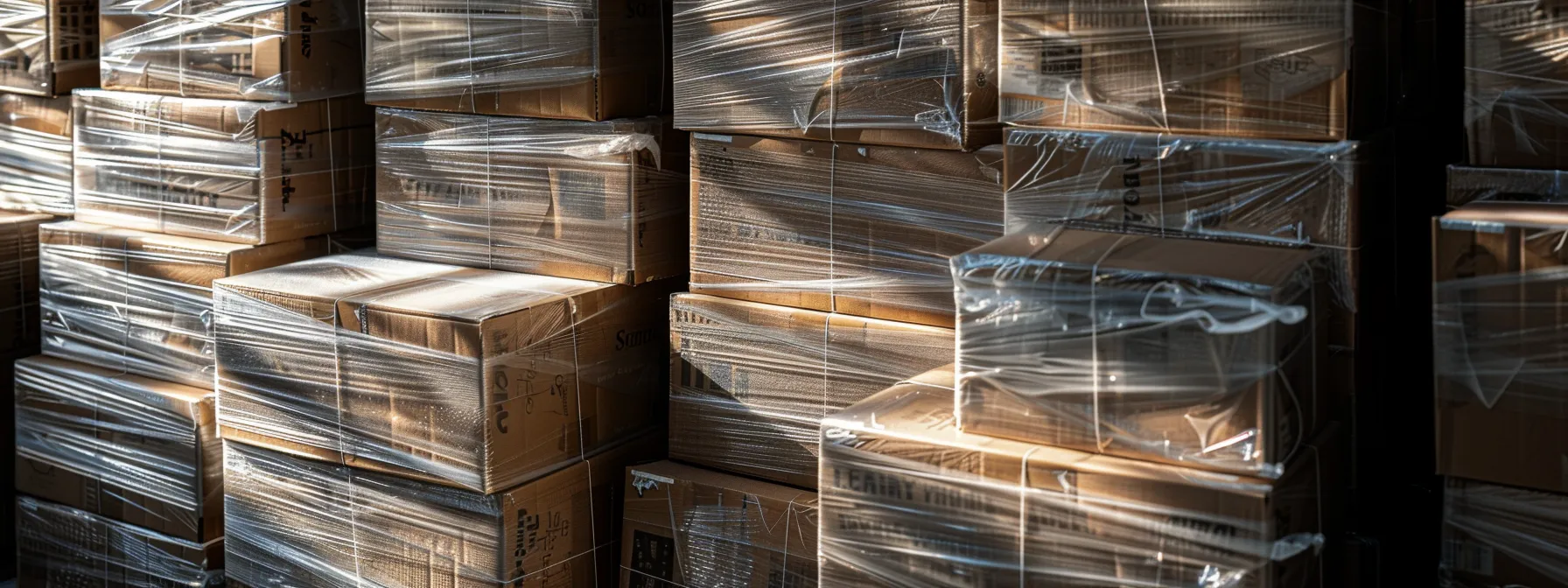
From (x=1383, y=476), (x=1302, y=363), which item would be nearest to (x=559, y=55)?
(x=1302, y=363)

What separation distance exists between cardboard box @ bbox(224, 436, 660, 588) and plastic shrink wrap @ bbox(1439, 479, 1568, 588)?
1941mm

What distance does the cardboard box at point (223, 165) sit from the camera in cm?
391

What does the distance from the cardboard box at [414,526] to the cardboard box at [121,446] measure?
0.78 feet

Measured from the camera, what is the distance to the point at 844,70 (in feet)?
10.2

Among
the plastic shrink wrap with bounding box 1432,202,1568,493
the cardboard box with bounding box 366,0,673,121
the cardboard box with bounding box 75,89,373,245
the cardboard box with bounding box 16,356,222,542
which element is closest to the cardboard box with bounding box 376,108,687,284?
the cardboard box with bounding box 366,0,673,121

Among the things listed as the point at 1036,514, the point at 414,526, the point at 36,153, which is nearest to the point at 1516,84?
the point at 1036,514

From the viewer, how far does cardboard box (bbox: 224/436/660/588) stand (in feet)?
11.0

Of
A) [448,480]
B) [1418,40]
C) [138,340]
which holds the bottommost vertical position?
[448,480]

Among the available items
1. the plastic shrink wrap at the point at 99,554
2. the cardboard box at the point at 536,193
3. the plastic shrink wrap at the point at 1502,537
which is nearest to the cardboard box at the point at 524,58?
the cardboard box at the point at 536,193

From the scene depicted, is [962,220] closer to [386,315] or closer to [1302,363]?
[1302,363]

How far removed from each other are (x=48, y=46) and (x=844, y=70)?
2.62 meters

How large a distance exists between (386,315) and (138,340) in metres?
1.20

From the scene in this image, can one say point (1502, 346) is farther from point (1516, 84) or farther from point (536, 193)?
point (536, 193)

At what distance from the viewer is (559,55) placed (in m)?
3.50
